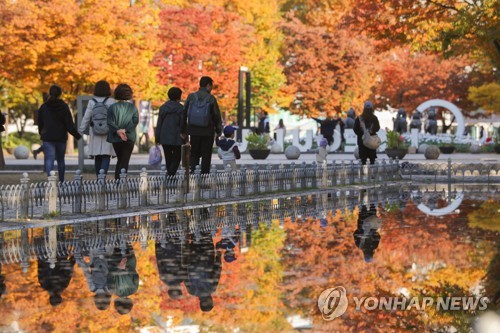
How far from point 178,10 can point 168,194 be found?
56.0 metres

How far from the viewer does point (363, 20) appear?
36.8m

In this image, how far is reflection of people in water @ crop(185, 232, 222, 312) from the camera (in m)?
9.81

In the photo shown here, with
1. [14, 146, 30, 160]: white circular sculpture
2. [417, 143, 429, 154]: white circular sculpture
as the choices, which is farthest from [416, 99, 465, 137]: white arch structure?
[14, 146, 30, 160]: white circular sculpture

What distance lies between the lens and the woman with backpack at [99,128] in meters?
20.3

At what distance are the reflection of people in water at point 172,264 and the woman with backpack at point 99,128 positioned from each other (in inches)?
237

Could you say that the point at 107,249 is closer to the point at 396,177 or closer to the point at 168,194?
the point at 168,194

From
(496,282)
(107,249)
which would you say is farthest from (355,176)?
(496,282)

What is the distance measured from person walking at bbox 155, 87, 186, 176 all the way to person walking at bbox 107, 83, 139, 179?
123 centimetres

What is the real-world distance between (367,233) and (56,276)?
18.6 ft

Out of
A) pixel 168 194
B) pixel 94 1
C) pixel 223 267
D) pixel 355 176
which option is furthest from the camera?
pixel 94 1

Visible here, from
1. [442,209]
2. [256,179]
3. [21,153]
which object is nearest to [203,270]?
[442,209]

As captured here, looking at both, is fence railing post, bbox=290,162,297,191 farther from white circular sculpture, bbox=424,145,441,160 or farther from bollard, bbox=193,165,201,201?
white circular sculpture, bbox=424,145,441,160

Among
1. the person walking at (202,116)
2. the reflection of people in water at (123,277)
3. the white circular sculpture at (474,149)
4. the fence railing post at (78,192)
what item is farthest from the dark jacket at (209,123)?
the white circular sculpture at (474,149)

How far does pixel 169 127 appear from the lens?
21.4 m
